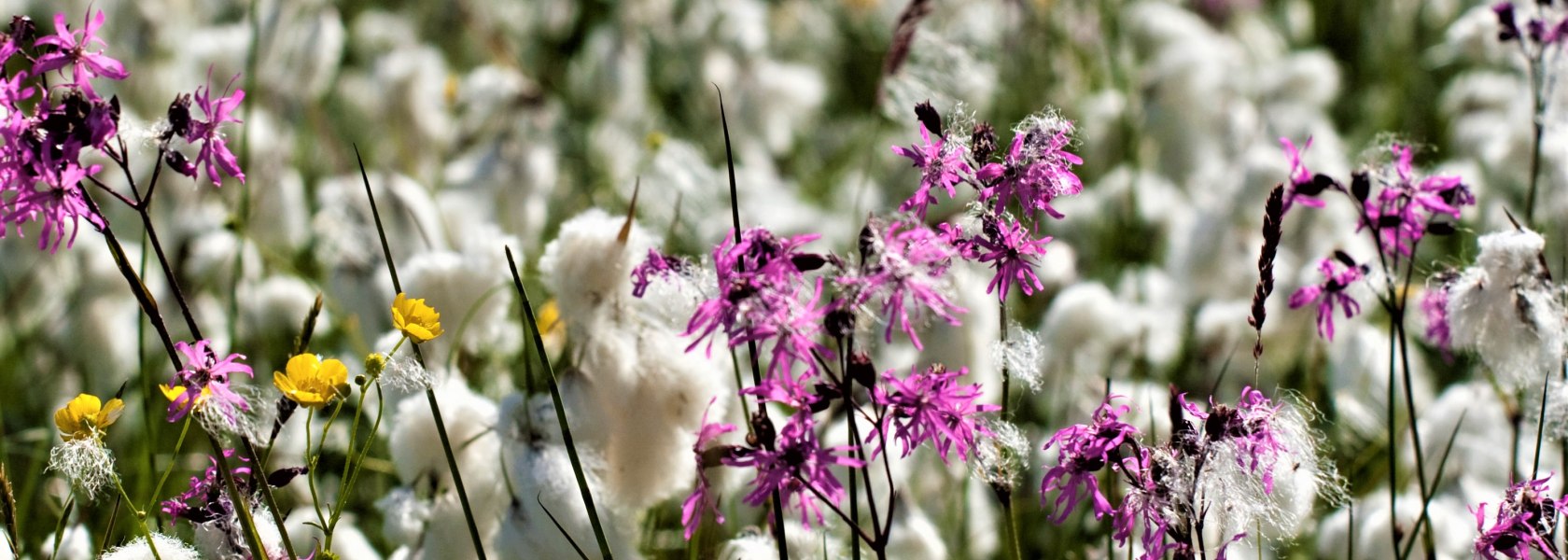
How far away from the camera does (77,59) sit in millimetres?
994

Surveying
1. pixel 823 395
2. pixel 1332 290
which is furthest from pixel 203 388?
pixel 1332 290

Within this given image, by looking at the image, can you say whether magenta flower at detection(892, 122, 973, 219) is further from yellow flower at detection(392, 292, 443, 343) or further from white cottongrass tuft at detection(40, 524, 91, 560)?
white cottongrass tuft at detection(40, 524, 91, 560)

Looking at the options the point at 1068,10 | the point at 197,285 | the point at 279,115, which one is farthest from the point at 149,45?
the point at 1068,10

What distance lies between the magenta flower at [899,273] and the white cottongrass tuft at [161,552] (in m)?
0.56

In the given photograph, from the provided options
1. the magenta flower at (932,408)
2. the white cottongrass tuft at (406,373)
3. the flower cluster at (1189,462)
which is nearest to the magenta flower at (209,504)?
the white cottongrass tuft at (406,373)

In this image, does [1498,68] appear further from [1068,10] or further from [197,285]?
[197,285]

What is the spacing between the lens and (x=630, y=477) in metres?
1.35

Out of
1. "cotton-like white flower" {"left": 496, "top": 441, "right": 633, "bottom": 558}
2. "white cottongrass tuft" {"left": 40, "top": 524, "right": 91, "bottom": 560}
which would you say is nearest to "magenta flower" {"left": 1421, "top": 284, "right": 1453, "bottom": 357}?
"cotton-like white flower" {"left": 496, "top": 441, "right": 633, "bottom": 558}

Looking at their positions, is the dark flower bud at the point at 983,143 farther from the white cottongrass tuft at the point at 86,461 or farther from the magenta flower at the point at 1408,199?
the white cottongrass tuft at the point at 86,461

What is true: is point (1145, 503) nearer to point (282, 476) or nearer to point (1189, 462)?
point (1189, 462)

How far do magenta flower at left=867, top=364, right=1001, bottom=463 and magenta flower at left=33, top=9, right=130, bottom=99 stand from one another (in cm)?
52

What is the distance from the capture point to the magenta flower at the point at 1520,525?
3.20 feet

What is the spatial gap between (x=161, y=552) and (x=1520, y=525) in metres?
0.94

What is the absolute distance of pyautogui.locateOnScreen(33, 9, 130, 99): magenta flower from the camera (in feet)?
3.16
